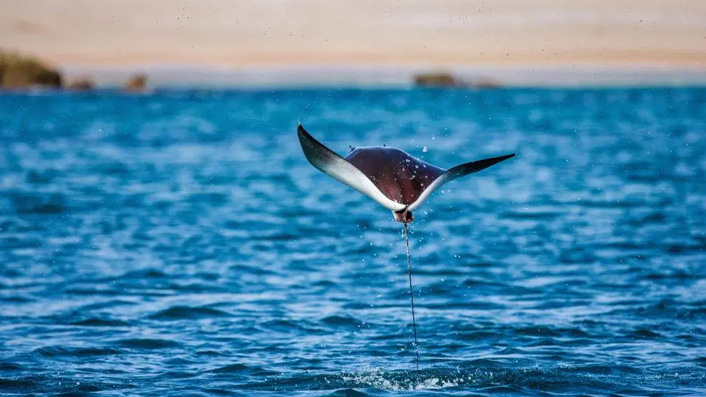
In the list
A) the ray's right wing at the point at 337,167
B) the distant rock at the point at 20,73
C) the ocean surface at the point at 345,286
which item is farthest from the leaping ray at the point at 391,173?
the distant rock at the point at 20,73

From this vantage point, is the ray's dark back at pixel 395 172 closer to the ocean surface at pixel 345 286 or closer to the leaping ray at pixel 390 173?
the leaping ray at pixel 390 173

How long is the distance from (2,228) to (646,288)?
55.8 feet

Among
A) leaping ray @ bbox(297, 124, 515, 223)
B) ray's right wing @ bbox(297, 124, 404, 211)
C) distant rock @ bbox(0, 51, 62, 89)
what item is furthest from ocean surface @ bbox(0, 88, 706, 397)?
distant rock @ bbox(0, 51, 62, 89)

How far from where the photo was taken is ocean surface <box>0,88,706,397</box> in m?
12.7

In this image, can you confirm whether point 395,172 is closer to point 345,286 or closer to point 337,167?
point 337,167

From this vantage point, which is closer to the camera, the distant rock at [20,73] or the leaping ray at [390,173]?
the leaping ray at [390,173]

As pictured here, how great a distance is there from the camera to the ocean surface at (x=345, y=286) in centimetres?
1272

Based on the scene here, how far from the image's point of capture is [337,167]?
9.58 m

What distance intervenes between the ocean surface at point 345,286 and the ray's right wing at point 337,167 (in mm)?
3148

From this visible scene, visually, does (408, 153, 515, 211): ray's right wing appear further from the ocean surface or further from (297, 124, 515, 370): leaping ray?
the ocean surface

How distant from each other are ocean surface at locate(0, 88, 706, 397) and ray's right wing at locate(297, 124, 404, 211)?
315 cm

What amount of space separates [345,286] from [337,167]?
30.9 feet

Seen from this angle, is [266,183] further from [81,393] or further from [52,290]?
[81,393]

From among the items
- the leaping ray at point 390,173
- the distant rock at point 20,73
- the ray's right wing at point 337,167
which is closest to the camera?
the ray's right wing at point 337,167
